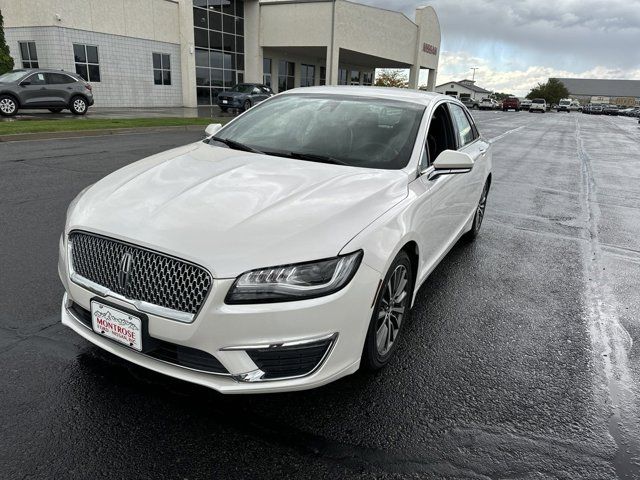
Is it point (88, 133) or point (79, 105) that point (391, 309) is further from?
point (79, 105)

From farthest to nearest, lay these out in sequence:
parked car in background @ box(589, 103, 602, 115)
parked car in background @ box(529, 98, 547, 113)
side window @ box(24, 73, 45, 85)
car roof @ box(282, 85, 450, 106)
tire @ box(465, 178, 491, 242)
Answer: parked car in background @ box(589, 103, 602, 115) < parked car in background @ box(529, 98, 547, 113) < side window @ box(24, 73, 45, 85) < tire @ box(465, 178, 491, 242) < car roof @ box(282, 85, 450, 106)

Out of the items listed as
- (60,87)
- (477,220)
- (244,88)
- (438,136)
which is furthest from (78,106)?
(438,136)

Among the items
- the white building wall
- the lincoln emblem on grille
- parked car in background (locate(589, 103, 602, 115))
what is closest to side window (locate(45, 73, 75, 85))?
the white building wall

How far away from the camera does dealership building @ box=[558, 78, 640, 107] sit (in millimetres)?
150500

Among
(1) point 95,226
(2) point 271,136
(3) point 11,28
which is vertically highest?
(3) point 11,28

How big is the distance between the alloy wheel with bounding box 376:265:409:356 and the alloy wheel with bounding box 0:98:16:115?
1919 cm

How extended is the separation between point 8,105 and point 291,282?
19.6m

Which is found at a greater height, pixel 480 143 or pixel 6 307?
pixel 480 143

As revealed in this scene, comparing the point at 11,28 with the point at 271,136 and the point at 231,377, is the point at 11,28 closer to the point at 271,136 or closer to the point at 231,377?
the point at 271,136

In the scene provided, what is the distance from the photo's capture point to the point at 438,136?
425 cm

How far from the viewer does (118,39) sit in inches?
1035

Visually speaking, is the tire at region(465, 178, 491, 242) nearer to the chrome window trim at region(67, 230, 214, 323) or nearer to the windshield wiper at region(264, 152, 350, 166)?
the windshield wiper at region(264, 152, 350, 166)

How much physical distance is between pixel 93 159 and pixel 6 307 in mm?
6992

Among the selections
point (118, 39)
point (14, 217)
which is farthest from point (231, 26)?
point (14, 217)
